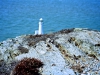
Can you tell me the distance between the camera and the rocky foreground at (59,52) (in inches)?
360

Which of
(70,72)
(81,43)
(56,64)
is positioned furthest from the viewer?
(81,43)

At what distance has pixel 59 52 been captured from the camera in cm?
1079

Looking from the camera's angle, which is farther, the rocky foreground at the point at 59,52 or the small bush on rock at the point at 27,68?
the rocky foreground at the point at 59,52

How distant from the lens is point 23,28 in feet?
124

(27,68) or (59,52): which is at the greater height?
(59,52)

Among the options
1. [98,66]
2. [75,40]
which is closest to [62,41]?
[75,40]

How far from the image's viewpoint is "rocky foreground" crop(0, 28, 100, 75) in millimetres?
9148

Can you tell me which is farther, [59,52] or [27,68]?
[59,52]

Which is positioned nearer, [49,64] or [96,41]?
[49,64]

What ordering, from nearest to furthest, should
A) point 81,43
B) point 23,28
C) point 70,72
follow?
point 70,72 → point 81,43 → point 23,28

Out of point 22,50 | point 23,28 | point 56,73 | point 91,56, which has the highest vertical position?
point 23,28

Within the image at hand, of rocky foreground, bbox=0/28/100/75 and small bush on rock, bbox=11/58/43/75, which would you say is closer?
small bush on rock, bbox=11/58/43/75

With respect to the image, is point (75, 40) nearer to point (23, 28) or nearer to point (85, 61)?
point (85, 61)

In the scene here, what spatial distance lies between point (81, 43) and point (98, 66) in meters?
2.32
